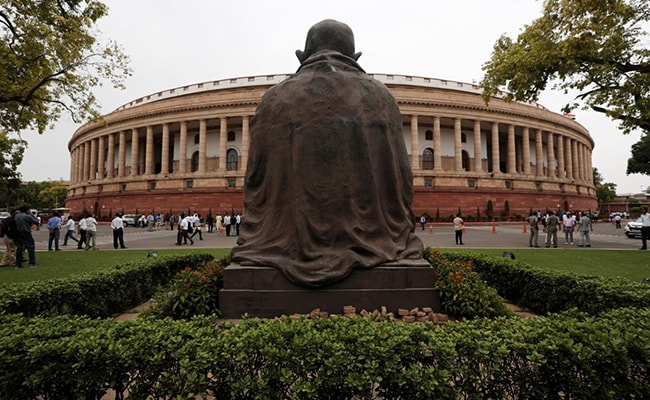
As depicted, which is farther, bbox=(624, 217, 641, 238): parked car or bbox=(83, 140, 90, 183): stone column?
bbox=(83, 140, 90, 183): stone column

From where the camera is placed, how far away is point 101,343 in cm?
244

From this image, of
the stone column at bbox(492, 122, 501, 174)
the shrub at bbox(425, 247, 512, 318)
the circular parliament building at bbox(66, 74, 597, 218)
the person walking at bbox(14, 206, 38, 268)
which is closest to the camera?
the shrub at bbox(425, 247, 512, 318)

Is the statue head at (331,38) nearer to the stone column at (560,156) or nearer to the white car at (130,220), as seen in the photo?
the white car at (130,220)

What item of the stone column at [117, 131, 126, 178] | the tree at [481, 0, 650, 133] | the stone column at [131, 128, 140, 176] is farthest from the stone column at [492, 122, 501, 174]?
the stone column at [117, 131, 126, 178]

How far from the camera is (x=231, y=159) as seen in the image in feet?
129

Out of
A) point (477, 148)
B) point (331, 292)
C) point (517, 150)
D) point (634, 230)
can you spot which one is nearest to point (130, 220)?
point (477, 148)

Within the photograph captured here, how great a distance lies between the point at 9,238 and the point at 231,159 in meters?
29.5

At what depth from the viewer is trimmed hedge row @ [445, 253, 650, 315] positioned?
423cm

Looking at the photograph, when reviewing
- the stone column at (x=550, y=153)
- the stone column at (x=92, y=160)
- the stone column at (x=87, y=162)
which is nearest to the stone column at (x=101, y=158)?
the stone column at (x=92, y=160)

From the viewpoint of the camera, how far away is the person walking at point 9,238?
10.2 metres

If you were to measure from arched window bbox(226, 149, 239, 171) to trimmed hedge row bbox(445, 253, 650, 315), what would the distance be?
114 feet

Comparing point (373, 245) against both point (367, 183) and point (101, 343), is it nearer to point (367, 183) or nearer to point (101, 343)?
point (367, 183)

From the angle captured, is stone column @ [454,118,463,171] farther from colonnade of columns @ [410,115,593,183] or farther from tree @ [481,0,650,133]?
tree @ [481,0,650,133]

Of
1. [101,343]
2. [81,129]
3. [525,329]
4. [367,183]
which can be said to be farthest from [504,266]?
[81,129]
